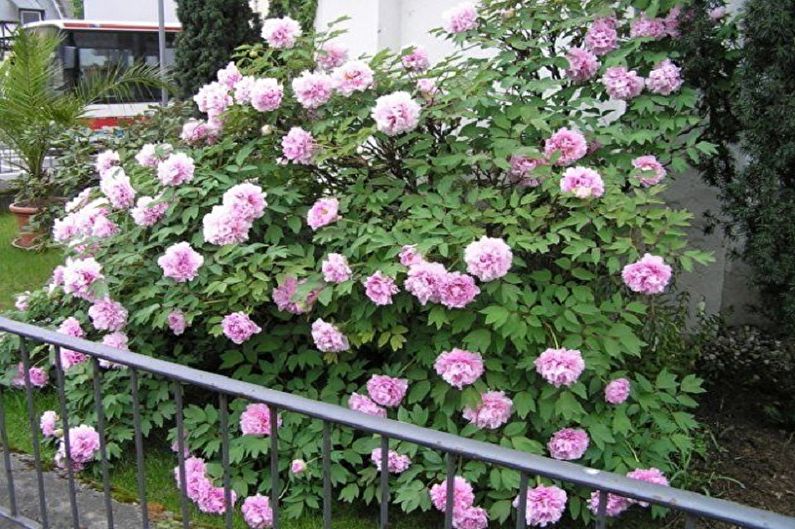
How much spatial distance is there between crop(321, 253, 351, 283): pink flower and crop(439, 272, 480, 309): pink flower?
0.41m

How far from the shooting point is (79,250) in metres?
3.67

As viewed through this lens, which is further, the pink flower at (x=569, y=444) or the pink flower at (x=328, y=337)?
the pink flower at (x=328, y=337)

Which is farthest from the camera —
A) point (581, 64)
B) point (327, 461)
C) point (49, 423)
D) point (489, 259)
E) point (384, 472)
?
point (49, 423)

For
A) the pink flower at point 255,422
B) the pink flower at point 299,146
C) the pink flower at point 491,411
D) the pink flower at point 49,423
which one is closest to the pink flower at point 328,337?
the pink flower at point 255,422

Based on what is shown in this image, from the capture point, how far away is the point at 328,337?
3045 millimetres

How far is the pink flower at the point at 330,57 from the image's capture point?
367cm

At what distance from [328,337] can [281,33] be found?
1.51 meters

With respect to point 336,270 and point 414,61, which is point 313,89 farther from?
point 336,270

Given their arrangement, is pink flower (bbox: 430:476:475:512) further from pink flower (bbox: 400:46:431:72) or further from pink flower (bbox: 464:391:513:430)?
pink flower (bbox: 400:46:431:72)

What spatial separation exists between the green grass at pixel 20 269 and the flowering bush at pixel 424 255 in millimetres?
2837

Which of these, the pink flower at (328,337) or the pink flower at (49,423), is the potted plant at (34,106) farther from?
the pink flower at (328,337)

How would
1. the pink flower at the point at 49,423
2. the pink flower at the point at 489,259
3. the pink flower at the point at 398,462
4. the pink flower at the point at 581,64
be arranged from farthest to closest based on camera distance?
1. the pink flower at the point at 49,423
2. the pink flower at the point at 581,64
3. the pink flower at the point at 398,462
4. the pink flower at the point at 489,259

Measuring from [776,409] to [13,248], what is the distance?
7169mm

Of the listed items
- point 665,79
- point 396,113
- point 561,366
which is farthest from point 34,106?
point 561,366
